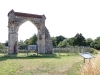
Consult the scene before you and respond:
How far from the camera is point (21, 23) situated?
104 feet

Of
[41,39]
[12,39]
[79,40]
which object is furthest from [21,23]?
[79,40]

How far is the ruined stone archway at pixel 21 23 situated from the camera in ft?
103

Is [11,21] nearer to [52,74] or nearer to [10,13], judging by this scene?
[10,13]

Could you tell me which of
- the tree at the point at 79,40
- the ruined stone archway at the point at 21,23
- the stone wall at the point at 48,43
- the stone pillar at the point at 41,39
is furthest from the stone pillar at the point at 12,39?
the tree at the point at 79,40

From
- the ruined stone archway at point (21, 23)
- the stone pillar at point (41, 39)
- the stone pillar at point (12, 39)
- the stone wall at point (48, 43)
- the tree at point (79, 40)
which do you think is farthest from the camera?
the tree at point (79, 40)

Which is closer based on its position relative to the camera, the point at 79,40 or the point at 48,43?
the point at 48,43

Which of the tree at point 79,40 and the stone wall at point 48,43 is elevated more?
the tree at point 79,40

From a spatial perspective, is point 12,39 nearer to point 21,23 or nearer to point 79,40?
point 21,23

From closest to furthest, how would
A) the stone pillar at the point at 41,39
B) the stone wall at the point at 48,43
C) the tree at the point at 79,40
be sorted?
the stone wall at the point at 48,43 < the stone pillar at the point at 41,39 < the tree at the point at 79,40

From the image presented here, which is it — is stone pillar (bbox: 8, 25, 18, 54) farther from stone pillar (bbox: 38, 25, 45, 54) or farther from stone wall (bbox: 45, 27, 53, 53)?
stone wall (bbox: 45, 27, 53, 53)

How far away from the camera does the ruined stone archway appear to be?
31.2 m

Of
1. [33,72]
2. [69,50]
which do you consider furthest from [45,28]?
[33,72]

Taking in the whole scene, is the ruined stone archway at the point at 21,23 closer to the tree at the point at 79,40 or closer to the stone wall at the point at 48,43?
the stone wall at the point at 48,43

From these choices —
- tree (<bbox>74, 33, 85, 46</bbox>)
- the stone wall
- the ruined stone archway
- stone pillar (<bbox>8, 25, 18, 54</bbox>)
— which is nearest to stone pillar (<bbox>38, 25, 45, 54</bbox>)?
the ruined stone archway
